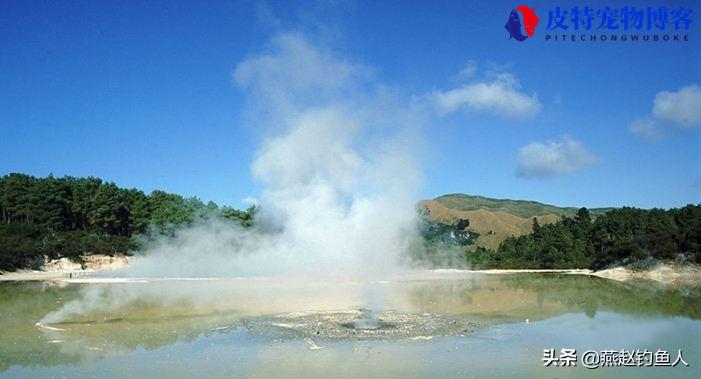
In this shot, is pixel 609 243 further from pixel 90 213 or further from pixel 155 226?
pixel 90 213

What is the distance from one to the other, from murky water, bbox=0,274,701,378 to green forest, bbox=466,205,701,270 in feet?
52.7

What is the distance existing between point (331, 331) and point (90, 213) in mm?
62425

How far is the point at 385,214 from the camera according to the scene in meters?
34.9

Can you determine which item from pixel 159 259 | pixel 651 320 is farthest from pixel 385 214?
pixel 159 259

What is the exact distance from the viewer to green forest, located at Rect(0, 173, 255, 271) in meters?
58.3

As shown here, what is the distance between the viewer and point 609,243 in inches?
2419

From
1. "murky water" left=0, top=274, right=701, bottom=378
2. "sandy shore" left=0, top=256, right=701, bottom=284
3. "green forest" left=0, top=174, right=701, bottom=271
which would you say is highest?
"green forest" left=0, top=174, right=701, bottom=271

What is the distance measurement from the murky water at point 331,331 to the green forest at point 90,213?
27229 millimetres

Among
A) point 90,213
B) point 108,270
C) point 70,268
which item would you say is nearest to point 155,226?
point 90,213

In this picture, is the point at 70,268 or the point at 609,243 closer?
the point at 70,268

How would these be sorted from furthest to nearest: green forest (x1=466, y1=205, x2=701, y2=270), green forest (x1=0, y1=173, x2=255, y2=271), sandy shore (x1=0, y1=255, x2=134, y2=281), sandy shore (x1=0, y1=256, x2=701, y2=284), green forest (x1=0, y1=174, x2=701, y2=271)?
green forest (x1=0, y1=173, x2=255, y2=271) < green forest (x1=0, y1=174, x2=701, y2=271) < green forest (x1=466, y1=205, x2=701, y2=270) < sandy shore (x1=0, y1=255, x2=134, y2=281) < sandy shore (x1=0, y1=256, x2=701, y2=284)

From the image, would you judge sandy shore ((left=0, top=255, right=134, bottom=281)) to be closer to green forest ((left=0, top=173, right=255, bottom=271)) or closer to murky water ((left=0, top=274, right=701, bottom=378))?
green forest ((left=0, top=173, right=255, bottom=271))

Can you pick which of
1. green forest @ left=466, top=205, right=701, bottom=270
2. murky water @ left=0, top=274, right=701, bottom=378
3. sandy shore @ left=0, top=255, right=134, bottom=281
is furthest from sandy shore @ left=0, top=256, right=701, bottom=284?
murky water @ left=0, top=274, right=701, bottom=378

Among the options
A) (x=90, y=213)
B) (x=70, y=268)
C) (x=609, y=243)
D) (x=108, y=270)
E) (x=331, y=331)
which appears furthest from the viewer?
(x=90, y=213)
